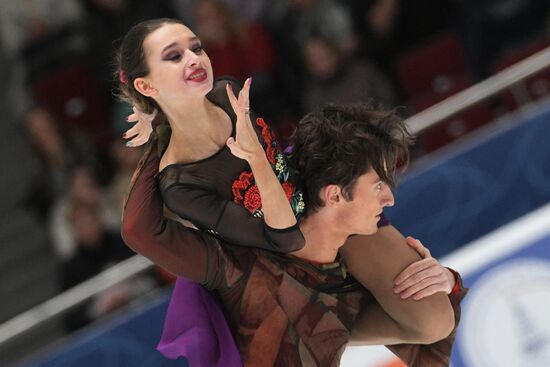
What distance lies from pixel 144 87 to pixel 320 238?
0.69m

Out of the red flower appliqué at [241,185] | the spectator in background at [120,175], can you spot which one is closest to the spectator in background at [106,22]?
the spectator in background at [120,175]

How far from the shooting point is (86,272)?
18.7 ft

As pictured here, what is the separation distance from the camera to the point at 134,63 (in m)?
2.90

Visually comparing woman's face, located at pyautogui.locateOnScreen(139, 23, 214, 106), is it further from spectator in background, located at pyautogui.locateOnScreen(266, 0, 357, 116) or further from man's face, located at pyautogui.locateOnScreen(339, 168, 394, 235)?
spectator in background, located at pyautogui.locateOnScreen(266, 0, 357, 116)

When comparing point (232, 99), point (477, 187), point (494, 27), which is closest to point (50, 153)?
point (477, 187)

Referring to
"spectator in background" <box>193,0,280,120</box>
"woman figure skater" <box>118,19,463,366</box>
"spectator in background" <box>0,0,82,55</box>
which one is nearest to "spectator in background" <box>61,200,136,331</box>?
"spectator in background" <box>193,0,280,120</box>

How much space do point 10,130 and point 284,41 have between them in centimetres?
177

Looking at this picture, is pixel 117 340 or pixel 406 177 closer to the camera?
pixel 117 340

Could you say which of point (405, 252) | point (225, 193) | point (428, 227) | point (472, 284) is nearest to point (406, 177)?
A: point (428, 227)

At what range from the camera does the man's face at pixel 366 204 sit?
310 centimetres

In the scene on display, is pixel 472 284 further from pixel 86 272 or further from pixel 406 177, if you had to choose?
pixel 86 272

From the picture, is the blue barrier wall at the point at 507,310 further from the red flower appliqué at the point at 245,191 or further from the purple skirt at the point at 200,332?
the red flower appliqué at the point at 245,191

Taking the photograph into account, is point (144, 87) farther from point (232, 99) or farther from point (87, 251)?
point (87, 251)

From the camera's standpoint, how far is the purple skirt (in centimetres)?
314
